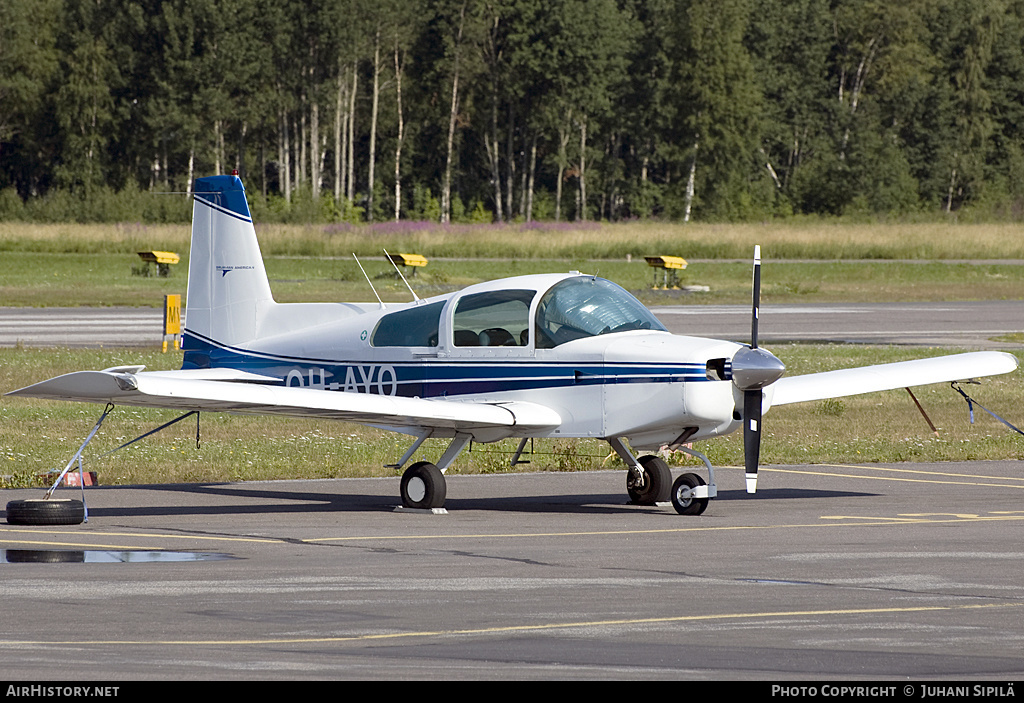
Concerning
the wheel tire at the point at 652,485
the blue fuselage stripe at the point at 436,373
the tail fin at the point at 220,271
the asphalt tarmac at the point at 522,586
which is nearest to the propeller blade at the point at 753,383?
the blue fuselage stripe at the point at 436,373

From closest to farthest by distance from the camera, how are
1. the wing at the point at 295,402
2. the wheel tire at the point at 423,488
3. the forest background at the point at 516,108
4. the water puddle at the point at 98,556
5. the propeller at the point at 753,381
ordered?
1. the water puddle at the point at 98,556
2. the wing at the point at 295,402
3. the propeller at the point at 753,381
4. the wheel tire at the point at 423,488
5. the forest background at the point at 516,108

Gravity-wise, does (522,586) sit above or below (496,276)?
below

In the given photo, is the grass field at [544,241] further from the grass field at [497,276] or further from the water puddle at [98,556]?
the water puddle at [98,556]


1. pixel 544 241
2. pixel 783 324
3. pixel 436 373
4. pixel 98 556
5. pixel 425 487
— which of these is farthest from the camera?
pixel 544 241

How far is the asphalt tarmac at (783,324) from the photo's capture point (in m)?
34.3

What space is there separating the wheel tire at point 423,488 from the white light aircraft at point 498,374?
0.01m

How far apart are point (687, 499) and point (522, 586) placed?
13.2 ft

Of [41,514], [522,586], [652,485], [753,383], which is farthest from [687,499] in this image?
[41,514]

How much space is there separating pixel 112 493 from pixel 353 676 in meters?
8.83

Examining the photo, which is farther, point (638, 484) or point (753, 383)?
point (638, 484)

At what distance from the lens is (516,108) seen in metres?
101

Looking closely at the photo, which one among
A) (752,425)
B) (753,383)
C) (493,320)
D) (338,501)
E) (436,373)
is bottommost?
(338,501)

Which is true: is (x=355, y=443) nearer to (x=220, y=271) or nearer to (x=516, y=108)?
(x=220, y=271)

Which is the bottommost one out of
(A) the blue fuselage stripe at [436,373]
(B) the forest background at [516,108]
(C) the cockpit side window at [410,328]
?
(A) the blue fuselage stripe at [436,373]
